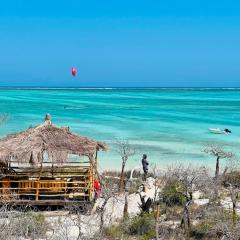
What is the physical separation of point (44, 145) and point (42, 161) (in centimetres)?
47

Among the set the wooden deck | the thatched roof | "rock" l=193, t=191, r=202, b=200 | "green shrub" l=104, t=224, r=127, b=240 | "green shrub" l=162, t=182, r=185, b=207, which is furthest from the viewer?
"rock" l=193, t=191, r=202, b=200

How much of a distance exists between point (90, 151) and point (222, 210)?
362 cm

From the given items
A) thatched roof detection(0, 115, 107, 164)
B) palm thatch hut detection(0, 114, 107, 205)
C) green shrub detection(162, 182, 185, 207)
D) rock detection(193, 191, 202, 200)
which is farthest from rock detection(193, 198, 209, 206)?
thatched roof detection(0, 115, 107, 164)

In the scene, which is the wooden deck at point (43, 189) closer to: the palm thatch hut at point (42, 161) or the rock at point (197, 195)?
the palm thatch hut at point (42, 161)

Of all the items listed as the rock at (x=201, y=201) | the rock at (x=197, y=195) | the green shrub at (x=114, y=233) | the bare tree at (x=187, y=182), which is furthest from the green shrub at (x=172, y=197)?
the green shrub at (x=114, y=233)

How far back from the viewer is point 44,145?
1245 cm

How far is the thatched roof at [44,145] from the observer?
12273mm

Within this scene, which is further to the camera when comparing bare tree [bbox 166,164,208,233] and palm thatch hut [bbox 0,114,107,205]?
palm thatch hut [bbox 0,114,107,205]

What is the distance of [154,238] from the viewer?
34.1ft

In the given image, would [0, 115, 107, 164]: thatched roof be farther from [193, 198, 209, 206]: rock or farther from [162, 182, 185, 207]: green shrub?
[193, 198, 209, 206]: rock

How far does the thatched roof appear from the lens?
40.3 ft

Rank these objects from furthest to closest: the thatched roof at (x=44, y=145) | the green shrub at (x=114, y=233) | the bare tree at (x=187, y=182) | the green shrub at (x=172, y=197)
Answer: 1. the green shrub at (x=172, y=197)
2. the thatched roof at (x=44, y=145)
3. the bare tree at (x=187, y=182)
4. the green shrub at (x=114, y=233)

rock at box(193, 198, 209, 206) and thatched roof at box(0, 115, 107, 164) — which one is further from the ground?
thatched roof at box(0, 115, 107, 164)

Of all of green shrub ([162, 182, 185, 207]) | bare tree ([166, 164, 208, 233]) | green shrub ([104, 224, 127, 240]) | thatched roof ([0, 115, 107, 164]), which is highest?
thatched roof ([0, 115, 107, 164])
